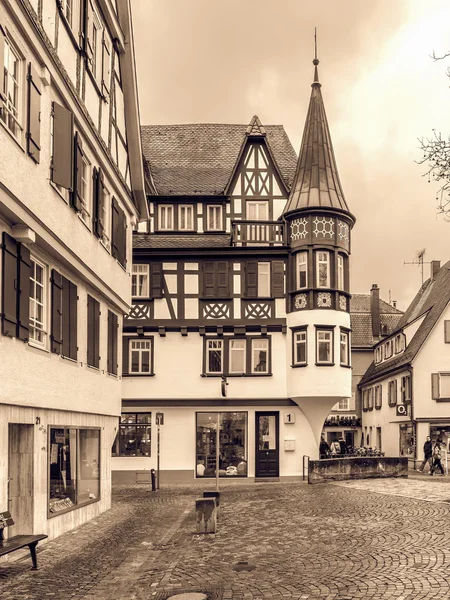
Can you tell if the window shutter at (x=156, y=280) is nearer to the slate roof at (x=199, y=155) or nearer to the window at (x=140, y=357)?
the window at (x=140, y=357)

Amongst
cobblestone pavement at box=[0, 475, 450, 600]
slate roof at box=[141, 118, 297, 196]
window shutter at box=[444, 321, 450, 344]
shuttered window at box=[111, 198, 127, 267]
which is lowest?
cobblestone pavement at box=[0, 475, 450, 600]

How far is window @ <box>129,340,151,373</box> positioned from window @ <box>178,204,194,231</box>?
5.30 metres

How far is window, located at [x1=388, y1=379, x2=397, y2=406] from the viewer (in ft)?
158

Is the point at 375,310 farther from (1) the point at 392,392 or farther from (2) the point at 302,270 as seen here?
(2) the point at 302,270

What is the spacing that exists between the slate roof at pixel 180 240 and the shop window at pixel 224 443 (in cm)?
720

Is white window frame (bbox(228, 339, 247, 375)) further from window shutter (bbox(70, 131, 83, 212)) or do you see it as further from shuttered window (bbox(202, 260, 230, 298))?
window shutter (bbox(70, 131, 83, 212))

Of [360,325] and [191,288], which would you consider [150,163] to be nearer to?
[191,288]

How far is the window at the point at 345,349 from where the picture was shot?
Result: 3453 cm

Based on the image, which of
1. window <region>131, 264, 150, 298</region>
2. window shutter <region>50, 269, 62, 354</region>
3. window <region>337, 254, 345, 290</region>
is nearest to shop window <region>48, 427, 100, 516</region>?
window shutter <region>50, 269, 62, 354</region>

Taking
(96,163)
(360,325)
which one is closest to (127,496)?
(96,163)

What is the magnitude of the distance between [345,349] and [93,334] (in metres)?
16.6

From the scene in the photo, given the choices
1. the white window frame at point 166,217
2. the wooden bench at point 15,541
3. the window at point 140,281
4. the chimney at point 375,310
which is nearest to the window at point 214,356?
the window at point 140,281

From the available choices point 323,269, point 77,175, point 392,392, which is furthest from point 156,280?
point 392,392

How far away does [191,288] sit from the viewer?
34.8m
